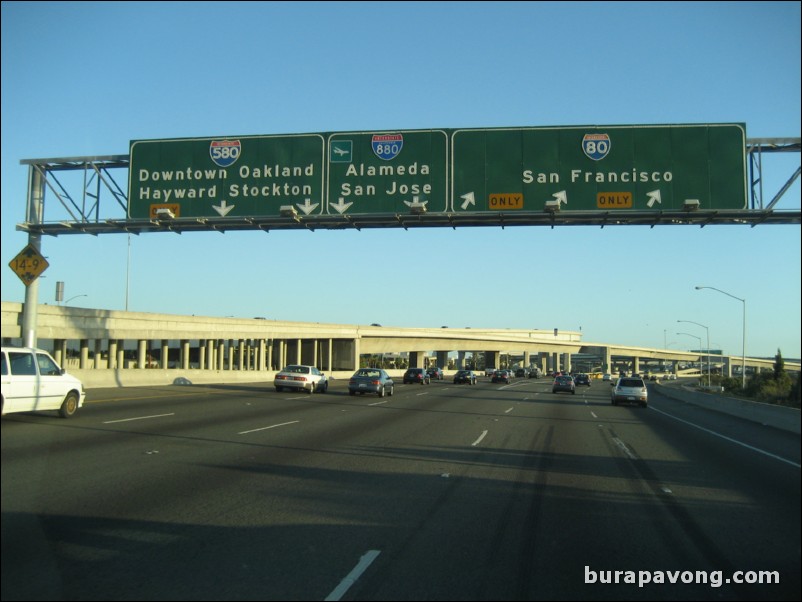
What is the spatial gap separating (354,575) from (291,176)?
1861 cm

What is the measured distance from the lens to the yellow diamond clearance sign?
21047 millimetres

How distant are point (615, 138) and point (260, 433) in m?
14.5

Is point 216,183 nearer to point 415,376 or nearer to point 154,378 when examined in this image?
point 154,378

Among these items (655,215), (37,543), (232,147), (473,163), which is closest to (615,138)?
(655,215)

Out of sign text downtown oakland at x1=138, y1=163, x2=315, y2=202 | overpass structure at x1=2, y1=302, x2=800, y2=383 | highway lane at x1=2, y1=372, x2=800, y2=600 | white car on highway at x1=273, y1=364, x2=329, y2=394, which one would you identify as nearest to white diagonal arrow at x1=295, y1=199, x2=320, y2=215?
sign text downtown oakland at x1=138, y1=163, x2=315, y2=202

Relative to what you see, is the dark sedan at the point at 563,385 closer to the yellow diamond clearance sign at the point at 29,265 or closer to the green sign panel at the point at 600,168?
the green sign panel at the point at 600,168

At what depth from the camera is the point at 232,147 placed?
2366cm

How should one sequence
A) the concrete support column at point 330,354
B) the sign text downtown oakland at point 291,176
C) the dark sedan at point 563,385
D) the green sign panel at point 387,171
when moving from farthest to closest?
the concrete support column at point 330,354, the dark sedan at point 563,385, the green sign panel at point 387,171, the sign text downtown oakland at point 291,176

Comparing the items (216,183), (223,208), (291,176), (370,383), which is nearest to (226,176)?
(216,183)

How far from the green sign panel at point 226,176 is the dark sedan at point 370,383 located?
1504 cm

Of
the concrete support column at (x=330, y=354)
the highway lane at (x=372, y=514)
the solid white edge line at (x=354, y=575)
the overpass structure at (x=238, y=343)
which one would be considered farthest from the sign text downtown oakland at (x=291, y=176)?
the concrete support column at (x=330, y=354)

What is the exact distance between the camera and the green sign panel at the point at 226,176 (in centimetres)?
2334

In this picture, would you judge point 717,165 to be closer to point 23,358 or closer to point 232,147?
point 232,147

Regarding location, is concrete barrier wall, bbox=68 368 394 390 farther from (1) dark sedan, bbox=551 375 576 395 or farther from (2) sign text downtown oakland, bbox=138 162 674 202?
(1) dark sedan, bbox=551 375 576 395
